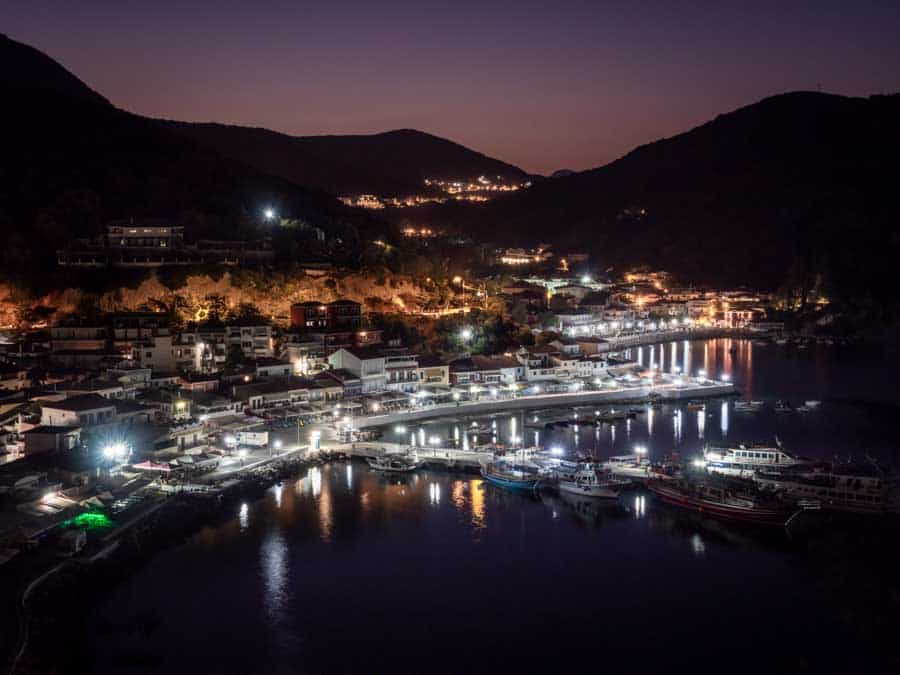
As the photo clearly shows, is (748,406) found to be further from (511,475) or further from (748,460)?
(511,475)

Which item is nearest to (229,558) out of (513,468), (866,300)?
(513,468)

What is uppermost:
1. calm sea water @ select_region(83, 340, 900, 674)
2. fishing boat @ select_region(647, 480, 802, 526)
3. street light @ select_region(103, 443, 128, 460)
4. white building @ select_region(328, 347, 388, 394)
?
white building @ select_region(328, 347, 388, 394)

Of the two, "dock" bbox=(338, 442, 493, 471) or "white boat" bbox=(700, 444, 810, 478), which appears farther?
"dock" bbox=(338, 442, 493, 471)

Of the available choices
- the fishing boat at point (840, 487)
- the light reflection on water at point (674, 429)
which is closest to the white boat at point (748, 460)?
the fishing boat at point (840, 487)

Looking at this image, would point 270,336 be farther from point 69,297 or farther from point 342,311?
point 69,297

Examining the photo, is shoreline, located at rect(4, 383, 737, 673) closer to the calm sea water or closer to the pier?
the calm sea water

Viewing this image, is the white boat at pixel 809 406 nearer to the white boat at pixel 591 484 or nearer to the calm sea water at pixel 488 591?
the white boat at pixel 591 484

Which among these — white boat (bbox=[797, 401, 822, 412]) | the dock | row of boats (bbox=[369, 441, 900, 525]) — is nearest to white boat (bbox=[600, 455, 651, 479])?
row of boats (bbox=[369, 441, 900, 525])
